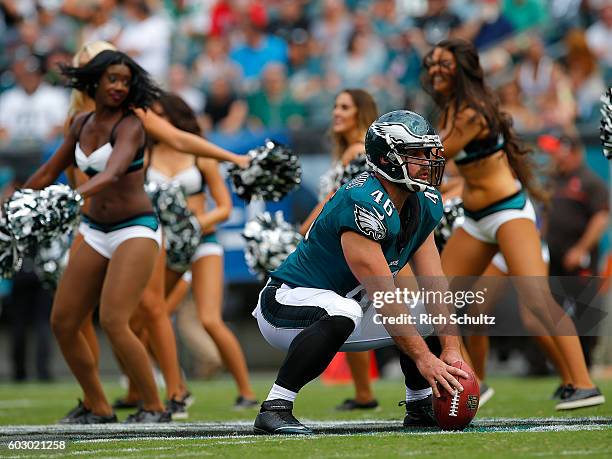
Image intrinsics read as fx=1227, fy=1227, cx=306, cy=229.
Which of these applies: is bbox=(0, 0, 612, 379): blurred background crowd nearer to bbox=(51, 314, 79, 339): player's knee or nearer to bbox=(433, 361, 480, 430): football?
bbox=(51, 314, 79, 339): player's knee

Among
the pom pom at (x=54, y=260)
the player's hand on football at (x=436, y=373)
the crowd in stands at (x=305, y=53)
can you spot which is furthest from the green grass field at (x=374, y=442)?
the crowd in stands at (x=305, y=53)

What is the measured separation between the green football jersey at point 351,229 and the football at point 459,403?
2.10 feet

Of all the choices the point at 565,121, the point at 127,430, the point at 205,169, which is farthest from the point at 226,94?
the point at 127,430

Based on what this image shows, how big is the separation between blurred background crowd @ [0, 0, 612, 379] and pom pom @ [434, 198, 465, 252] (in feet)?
14.3

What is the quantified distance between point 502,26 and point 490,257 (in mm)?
6725

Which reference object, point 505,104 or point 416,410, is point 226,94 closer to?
point 505,104

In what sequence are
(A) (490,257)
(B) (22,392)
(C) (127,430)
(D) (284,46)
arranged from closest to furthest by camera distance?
(C) (127,430)
(A) (490,257)
(B) (22,392)
(D) (284,46)

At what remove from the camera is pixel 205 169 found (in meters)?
9.12

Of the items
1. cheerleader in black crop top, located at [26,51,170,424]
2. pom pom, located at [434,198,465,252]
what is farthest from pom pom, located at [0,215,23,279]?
pom pom, located at [434,198,465,252]

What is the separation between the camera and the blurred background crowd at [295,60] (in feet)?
43.0

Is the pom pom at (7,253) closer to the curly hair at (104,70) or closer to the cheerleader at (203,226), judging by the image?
the curly hair at (104,70)

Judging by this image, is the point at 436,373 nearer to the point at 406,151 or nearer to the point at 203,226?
the point at 406,151

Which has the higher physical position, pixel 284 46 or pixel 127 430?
pixel 284 46

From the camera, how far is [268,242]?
8148 mm
